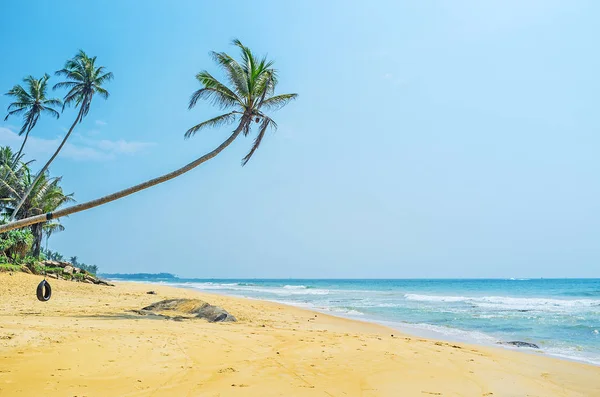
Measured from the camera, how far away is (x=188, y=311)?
1327 cm

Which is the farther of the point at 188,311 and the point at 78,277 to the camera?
the point at 78,277

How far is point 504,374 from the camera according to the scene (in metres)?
7.15

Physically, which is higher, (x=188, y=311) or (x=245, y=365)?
(x=188, y=311)

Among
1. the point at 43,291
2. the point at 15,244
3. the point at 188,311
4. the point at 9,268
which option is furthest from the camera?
the point at 15,244

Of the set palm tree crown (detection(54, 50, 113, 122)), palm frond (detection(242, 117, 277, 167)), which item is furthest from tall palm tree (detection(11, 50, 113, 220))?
palm frond (detection(242, 117, 277, 167))

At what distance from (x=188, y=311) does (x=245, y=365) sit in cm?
732

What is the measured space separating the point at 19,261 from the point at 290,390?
25.9 meters

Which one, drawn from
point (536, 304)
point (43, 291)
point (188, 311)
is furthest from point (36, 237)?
point (536, 304)

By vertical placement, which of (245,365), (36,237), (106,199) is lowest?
(245,365)

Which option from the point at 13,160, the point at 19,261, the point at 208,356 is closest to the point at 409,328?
the point at 208,356

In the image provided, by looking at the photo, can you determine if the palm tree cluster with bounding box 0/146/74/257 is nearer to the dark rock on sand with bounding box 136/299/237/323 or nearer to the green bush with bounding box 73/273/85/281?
the green bush with bounding box 73/273/85/281

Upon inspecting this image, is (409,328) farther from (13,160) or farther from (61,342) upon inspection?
(13,160)

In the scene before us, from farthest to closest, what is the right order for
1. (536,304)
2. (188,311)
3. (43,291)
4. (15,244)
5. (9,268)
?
1. (536,304)
2. (15,244)
3. (9,268)
4. (188,311)
5. (43,291)

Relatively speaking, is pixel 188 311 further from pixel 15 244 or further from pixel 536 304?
pixel 536 304
